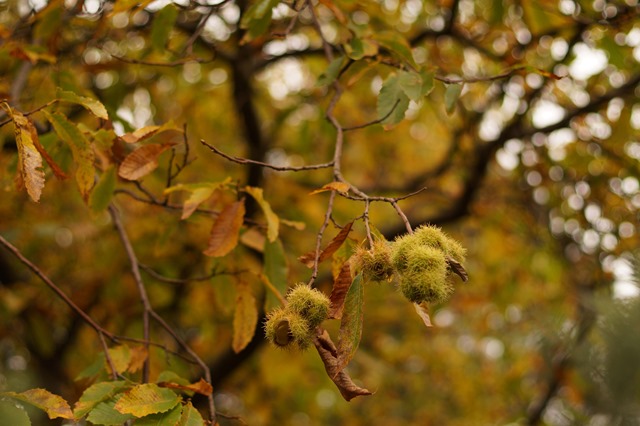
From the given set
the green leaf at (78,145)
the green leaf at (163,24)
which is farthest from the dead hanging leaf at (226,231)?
the green leaf at (163,24)

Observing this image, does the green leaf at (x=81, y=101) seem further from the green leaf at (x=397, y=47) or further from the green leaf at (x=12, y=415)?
the green leaf at (x=397, y=47)

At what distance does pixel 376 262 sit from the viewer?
1.43 metres

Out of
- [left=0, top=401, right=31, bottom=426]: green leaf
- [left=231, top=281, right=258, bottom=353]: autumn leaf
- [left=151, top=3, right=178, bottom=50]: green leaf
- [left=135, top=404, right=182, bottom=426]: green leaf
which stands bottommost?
[left=231, top=281, right=258, bottom=353]: autumn leaf

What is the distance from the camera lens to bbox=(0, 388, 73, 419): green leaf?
1.52 meters

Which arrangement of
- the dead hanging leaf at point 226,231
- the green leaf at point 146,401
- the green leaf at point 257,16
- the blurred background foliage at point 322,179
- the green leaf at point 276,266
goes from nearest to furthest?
the green leaf at point 146,401, the dead hanging leaf at point 226,231, the green leaf at point 257,16, the green leaf at point 276,266, the blurred background foliage at point 322,179

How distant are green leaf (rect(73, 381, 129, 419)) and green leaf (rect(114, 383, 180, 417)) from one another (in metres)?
0.14

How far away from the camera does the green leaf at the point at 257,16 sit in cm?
207

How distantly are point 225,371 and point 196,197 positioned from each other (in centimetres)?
228

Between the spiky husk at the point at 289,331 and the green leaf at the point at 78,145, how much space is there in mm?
785

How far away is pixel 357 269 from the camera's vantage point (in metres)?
1.48

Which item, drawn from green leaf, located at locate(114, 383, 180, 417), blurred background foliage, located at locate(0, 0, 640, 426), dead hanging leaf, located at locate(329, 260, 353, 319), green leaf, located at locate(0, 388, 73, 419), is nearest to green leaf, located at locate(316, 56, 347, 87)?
blurred background foliage, located at locate(0, 0, 640, 426)

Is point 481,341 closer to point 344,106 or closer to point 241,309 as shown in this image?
point 344,106

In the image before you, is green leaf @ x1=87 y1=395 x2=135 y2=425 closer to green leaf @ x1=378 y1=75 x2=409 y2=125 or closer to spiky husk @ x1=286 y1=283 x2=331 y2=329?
spiky husk @ x1=286 y1=283 x2=331 y2=329

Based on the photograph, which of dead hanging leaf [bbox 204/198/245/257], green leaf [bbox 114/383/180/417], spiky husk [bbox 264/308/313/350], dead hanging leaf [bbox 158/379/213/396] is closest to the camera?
spiky husk [bbox 264/308/313/350]
